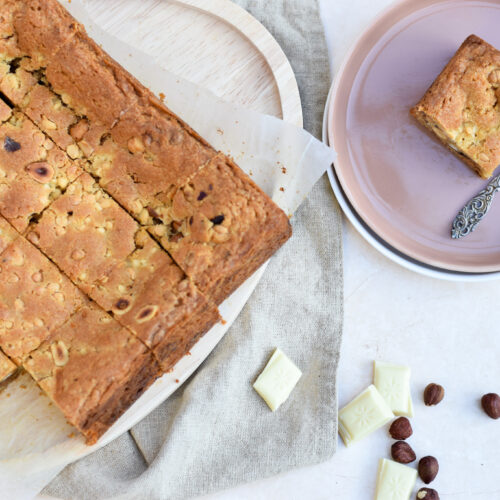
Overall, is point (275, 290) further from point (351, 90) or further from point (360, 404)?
point (351, 90)

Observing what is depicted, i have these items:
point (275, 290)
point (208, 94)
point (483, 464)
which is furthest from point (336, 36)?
point (483, 464)

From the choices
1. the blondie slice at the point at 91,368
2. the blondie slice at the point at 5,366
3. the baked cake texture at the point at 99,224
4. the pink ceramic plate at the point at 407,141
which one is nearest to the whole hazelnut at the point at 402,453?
the pink ceramic plate at the point at 407,141

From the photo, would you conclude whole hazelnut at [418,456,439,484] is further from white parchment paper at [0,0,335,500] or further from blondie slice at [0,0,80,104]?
blondie slice at [0,0,80,104]

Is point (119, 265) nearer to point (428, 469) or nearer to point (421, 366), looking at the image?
point (421, 366)

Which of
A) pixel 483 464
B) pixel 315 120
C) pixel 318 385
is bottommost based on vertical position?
pixel 483 464

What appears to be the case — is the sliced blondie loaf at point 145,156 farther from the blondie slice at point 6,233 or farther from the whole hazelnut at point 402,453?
the whole hazelnut at point 402,453

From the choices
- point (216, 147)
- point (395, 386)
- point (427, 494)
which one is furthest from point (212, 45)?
point (427, 494)
